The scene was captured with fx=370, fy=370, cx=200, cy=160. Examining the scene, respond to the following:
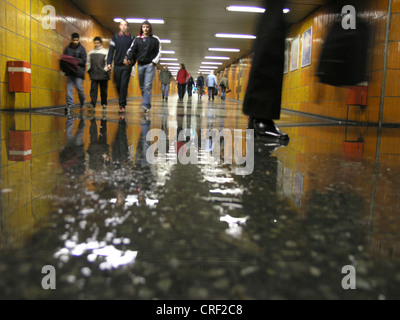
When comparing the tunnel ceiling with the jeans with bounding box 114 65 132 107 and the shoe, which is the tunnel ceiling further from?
the shoe

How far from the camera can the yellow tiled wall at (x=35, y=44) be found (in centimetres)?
679

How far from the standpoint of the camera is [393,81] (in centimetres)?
618

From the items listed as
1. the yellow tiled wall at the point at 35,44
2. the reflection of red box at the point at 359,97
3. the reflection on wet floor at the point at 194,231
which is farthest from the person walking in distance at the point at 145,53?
the reflection on wet floor at the point at 194,231

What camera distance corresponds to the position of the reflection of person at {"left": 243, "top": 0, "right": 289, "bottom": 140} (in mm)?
2490

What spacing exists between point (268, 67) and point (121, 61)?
5.17 metres

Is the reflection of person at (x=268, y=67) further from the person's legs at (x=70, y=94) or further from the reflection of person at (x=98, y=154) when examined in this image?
the person's legs at (x=70, y=94)

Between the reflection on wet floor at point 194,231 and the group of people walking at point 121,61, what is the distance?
17.1ft

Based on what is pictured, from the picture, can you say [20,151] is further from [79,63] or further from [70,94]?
[79,63]

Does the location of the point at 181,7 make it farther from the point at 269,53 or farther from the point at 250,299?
the point at 250,299

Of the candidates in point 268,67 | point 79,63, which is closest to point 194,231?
point 268,67

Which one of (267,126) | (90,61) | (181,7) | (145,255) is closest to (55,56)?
(90,61)

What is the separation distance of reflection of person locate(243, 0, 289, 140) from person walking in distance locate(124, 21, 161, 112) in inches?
162

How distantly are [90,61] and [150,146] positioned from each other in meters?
6.87

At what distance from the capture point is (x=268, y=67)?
2.53 m
